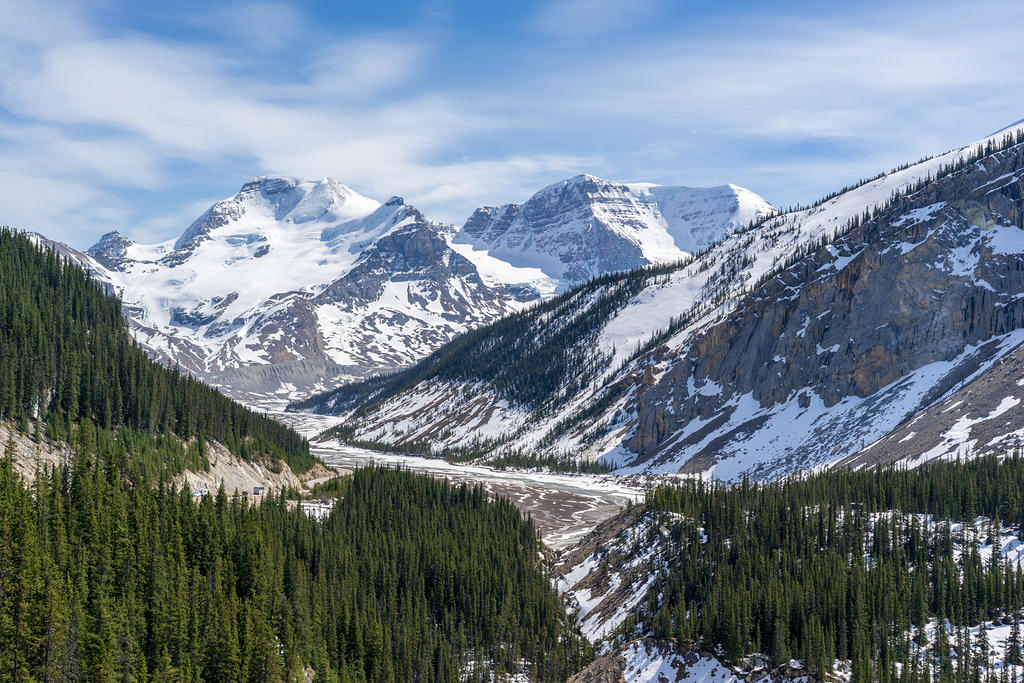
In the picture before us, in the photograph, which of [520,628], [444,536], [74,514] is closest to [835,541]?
[520,628]

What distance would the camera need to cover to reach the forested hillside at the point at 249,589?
72.7m

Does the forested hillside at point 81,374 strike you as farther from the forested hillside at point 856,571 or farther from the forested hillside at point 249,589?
the forested hillside at point 856,571

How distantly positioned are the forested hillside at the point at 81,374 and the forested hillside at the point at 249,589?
986 cm

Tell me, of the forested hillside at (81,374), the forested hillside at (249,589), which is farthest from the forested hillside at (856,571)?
the forested hillside at (81,374)

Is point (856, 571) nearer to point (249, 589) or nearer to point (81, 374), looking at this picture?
point (249, 589)

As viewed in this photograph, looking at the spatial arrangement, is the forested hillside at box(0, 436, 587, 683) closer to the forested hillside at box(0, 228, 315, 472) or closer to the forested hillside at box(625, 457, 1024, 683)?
the forested hillside at box(0, 228, 315, 472)

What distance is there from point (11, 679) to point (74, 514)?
24226 millimetres

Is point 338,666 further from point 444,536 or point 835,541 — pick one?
point 835,541

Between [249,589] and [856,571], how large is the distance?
69028 mm

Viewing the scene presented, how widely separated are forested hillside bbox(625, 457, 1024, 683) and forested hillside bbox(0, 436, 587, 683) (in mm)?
18912

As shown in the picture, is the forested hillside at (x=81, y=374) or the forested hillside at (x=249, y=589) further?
the forested hillside at (x=81, y=374)

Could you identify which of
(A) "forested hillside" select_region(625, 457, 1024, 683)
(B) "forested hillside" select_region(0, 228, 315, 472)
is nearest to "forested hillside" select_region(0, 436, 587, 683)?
(B) "forested hillside" select_region(0, 228, 315, 472)

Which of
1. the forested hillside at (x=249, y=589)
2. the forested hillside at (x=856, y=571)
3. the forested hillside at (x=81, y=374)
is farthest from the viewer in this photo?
the forested hillside at (x=81, y=374)

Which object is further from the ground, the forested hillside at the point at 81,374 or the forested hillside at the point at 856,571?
the forested hillside at the point at 81,374
